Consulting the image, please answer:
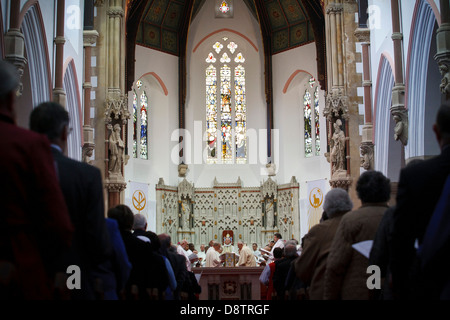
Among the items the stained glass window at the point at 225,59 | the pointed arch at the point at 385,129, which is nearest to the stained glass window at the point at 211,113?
the stained glass window at the point at 225,59

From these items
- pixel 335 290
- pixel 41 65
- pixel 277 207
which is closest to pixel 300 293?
pixel 335 290

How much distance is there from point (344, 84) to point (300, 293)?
43.0 ft

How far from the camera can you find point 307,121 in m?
24.9

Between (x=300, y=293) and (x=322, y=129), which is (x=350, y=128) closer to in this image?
(x=322, y=129)

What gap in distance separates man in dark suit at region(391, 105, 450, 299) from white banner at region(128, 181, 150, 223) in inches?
770

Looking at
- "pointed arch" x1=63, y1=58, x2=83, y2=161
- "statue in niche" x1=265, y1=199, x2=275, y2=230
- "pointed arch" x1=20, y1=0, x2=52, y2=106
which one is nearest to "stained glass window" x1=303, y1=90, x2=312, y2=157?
"statue in niche" x1=265, y1=199, x2=275, y2=230

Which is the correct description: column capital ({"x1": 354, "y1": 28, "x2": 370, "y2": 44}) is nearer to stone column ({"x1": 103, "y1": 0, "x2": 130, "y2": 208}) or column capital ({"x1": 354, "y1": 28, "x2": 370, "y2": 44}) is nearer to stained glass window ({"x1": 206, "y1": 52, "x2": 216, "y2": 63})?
stone column ({"x1": 103, "y1": 0, "x2": 130, "y2": 208})

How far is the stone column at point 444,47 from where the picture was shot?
9177 mm

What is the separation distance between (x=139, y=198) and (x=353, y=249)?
1897 centimetres

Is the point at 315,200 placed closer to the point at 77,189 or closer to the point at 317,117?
the point at 317,117

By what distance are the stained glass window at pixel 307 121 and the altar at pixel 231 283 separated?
477 inches

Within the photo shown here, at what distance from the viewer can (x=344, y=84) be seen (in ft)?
57.6

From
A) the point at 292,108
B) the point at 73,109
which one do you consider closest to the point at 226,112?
the point at 292,108

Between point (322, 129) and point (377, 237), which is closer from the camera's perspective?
point (377, 237)
